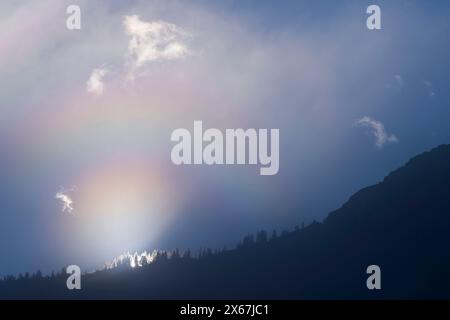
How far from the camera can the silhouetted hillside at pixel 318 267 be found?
39469 mm

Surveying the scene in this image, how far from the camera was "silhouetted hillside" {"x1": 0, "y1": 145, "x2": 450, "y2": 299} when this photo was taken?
39.5m

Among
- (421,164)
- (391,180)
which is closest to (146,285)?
(391,180)

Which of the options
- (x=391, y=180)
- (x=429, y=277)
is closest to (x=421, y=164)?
(x=391, y=180)

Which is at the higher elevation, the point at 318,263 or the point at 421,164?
the point at 421,164

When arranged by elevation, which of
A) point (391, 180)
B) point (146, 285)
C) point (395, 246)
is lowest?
point (146, 285)

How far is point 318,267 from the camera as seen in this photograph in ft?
219

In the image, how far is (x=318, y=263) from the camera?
72438 millimetres
